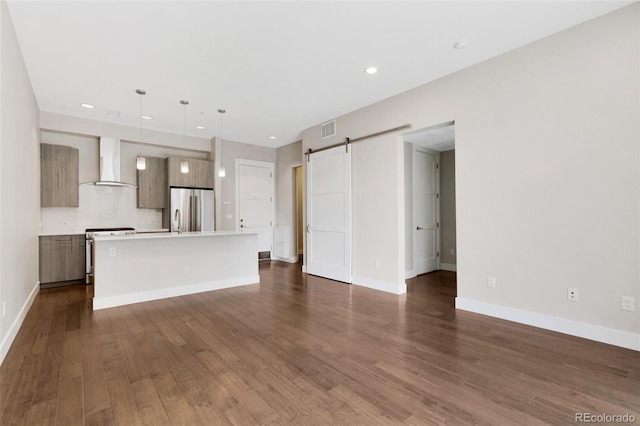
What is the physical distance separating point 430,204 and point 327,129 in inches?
105

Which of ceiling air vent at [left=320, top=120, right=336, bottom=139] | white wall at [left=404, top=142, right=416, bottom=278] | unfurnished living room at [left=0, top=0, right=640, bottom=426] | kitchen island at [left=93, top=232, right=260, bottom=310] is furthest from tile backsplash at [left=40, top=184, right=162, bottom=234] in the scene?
white wall at [left=404, top=142, right=416, bottom=278]

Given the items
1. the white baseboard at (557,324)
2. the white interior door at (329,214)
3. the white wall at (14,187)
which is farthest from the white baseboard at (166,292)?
the white baseboard at (557,324)

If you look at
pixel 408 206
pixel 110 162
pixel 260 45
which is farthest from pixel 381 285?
pixel 110 162

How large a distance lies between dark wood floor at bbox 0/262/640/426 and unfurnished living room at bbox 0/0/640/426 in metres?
0.02

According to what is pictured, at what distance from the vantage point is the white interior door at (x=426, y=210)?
5.88 m

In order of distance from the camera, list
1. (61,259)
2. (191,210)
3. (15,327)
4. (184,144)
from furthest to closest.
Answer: (184,144) → (191,210) → (61,259) → (15,327)

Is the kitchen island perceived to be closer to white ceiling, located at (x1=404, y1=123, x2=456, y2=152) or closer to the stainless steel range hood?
the stainless steel range hood

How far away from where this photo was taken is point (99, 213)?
19.5 ft

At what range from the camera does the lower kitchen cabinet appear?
16.2 ft

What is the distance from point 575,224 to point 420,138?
290cm

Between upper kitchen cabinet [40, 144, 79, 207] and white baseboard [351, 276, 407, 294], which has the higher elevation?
upper kitchen cabinet [40, 144, 79, 207]

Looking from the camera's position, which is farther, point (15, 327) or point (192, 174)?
point (192, 174)

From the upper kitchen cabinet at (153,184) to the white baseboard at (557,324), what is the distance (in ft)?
19.8

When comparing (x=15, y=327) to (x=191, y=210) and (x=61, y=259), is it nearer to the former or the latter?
(x=61, y=259)
